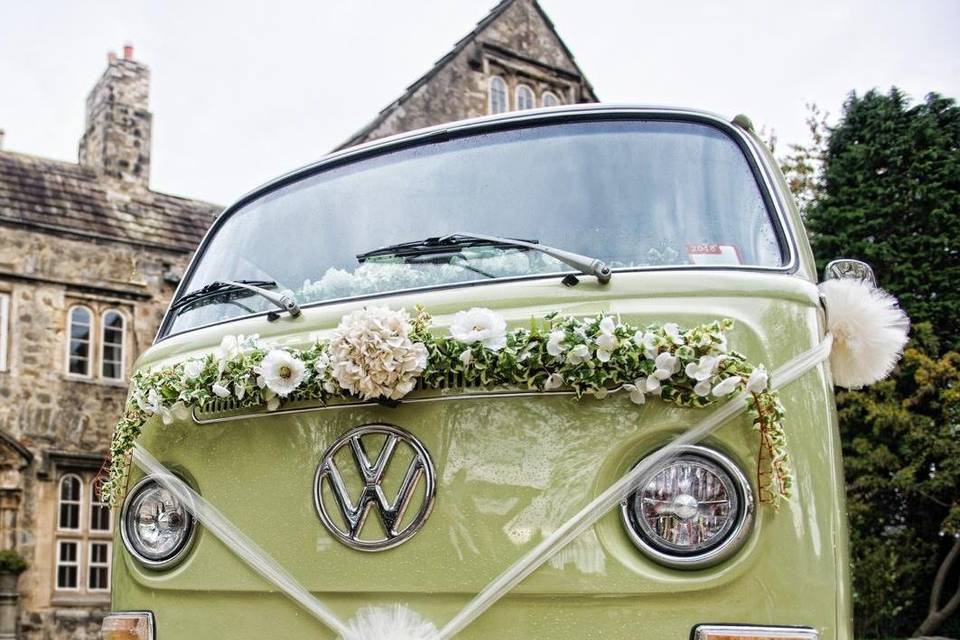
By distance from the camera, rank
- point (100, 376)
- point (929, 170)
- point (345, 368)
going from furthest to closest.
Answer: point (100, 376) → point (929, 170) → point (345, 368)

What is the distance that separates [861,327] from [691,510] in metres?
1.24

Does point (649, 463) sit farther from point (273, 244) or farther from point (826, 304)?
point (273, 244)

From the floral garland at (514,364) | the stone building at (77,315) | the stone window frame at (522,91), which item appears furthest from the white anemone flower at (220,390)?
the stone window frame at (522,91)

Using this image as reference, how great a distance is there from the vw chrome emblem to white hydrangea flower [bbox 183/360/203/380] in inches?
20.8

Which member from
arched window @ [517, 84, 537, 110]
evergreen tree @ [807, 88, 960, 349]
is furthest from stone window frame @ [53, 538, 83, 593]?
arched window @ [517, 84, 537, 110]

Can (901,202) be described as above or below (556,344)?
above

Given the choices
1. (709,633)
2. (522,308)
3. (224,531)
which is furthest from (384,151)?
(709,633)

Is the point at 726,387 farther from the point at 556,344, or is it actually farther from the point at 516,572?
the point at 516,572

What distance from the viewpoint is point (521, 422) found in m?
2.80

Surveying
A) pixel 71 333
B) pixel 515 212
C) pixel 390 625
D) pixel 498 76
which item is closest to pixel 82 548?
pixel 71 333

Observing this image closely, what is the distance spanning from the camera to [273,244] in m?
3.95

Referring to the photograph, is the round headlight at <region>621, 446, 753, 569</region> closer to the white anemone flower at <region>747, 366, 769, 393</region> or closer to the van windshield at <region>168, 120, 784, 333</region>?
the white anemone flower at <region>747, 366, 769, 393</region>

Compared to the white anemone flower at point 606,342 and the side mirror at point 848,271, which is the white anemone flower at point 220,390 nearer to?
the white anemone flower at point 606,342

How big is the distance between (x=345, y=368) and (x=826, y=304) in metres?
1.53
